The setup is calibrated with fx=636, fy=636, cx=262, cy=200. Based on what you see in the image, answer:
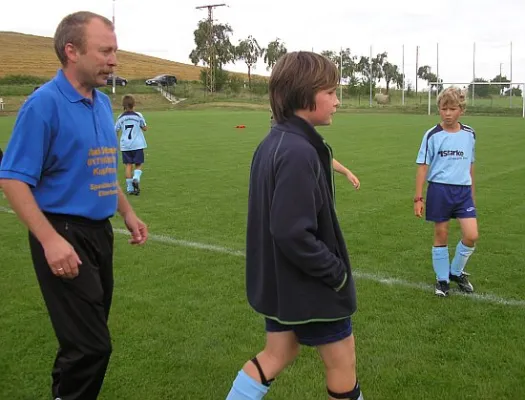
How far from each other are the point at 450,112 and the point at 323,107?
2991mm

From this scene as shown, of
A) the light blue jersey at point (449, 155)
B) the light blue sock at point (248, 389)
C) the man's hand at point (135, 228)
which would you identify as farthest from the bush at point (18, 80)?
the light blue sock at point (248, 389)

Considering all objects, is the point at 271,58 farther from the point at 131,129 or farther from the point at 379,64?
the point at 131,129

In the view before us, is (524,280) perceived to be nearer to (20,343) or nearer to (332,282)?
(332,282)

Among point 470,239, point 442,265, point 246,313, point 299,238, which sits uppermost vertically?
point 299,238

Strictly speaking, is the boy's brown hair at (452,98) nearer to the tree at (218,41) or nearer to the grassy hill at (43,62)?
the grassy hill at (43,62)

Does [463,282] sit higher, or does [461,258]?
[461,258]

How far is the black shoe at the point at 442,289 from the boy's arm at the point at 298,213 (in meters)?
3.27

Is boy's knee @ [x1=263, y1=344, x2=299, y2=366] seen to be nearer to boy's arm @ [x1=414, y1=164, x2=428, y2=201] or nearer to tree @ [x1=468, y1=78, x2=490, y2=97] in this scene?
boy's arm @ [x1=414, y1=164, x2=428, y2=201]

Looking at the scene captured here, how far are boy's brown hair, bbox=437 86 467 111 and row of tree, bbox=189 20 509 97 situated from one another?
53476mm

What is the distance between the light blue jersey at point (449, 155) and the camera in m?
5.41

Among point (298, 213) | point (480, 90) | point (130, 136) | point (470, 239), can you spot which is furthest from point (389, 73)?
point (298, 213)

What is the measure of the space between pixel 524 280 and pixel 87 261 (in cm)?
441

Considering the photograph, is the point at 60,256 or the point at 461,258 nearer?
the point at 60,256

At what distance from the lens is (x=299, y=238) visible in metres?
2.45
